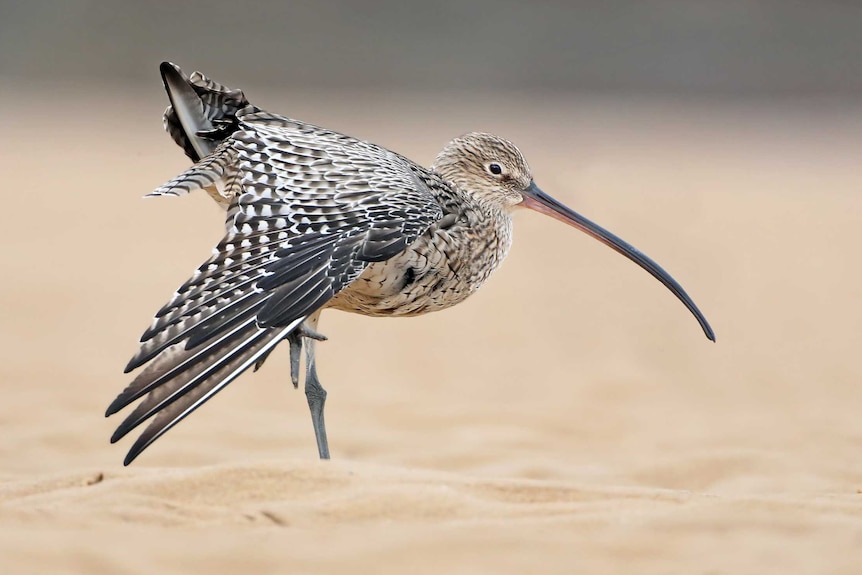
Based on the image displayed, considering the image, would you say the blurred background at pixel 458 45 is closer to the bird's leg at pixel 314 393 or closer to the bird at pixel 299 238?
the bird at pixel 299 238

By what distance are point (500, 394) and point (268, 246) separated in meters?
5.19

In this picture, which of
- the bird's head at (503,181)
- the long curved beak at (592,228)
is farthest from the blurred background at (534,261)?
the bird's head at (503,181)

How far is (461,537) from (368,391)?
589cm

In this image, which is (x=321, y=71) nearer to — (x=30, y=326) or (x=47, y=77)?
(x=47, y=77)

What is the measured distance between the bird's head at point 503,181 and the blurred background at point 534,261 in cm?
128

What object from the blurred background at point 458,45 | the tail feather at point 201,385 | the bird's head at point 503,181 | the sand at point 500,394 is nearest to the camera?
the sand at point 500,394

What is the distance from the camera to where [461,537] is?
470 cm

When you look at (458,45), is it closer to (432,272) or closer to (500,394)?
(500,394)

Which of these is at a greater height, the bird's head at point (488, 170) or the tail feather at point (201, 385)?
the bird's head at point (488, 170)

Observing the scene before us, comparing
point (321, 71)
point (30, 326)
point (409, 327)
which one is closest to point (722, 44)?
point (321, 71)

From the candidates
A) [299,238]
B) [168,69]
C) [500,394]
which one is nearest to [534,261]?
[500,394]

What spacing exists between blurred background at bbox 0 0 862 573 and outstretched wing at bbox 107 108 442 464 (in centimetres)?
54

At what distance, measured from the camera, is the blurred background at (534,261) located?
25.5 ft

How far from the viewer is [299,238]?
5875 millimetres
